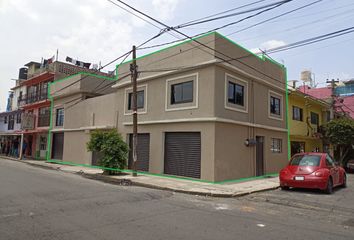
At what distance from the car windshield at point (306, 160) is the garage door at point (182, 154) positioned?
4367 mm

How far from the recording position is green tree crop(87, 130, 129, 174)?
15.6m

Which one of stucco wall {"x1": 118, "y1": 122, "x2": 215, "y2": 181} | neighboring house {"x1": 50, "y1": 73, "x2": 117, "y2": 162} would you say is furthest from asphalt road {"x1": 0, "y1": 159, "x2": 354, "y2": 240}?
neighboring house {"x1": 50, "y1": 73, "x2": 117, "y2": 162}

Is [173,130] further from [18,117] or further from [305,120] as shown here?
[18,117]

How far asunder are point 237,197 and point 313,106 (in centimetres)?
1875

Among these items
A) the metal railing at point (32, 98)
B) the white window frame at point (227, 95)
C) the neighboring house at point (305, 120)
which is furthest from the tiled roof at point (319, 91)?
the metal railing at point (32, 98)

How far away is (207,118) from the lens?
1355 centimetres

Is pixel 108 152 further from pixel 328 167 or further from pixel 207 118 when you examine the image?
pixel 328 167

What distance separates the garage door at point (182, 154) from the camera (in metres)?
14.2

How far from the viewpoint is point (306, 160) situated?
39.0 ft

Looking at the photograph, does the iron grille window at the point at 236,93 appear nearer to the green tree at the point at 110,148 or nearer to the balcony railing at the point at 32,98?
the green tree at the point at 110,148

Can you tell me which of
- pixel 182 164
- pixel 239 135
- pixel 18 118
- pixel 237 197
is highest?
pixel 18 118

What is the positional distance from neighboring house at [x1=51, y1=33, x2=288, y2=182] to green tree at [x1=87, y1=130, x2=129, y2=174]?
1606 millimetres

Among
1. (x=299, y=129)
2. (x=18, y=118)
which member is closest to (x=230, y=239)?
(x=299, y=129)

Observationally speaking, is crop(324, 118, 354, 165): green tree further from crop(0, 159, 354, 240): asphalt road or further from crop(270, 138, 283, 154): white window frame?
crop(0, 159, 354, 240): asphalt road
